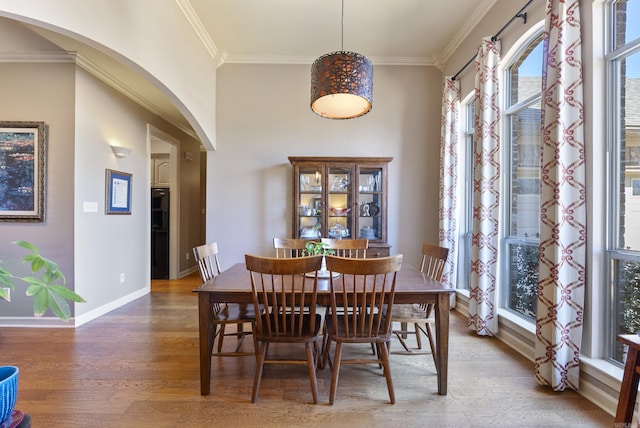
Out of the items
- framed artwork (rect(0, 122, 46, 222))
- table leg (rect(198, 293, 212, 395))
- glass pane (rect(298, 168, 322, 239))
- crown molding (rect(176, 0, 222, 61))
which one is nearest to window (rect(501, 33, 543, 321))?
glass pane (rect(298, 168, 322, 239))

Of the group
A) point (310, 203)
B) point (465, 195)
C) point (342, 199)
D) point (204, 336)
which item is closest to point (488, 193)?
point (465, 195)

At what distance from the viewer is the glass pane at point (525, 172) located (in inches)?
105

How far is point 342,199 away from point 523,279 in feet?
6.81

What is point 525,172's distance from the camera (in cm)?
281

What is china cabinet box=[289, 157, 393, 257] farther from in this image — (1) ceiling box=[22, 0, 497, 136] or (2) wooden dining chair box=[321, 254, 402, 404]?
(2) wooden dining chair box=[321, 254, 402, 404]

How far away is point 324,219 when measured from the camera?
391 cm

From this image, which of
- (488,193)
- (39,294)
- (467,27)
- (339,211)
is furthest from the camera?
(339,211)

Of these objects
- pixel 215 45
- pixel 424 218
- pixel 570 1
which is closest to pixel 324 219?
pixel 424 218

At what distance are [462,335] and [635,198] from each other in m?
1.75

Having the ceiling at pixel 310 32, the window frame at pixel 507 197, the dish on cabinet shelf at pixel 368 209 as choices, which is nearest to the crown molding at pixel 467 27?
the ceiling at pixel 310 32

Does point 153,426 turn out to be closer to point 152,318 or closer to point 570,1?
point 152,318

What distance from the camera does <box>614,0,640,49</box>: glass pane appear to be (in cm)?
186

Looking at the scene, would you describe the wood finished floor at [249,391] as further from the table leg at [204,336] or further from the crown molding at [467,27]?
the crown molding at [467,27]

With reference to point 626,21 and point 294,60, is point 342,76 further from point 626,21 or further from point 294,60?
point 294,60
